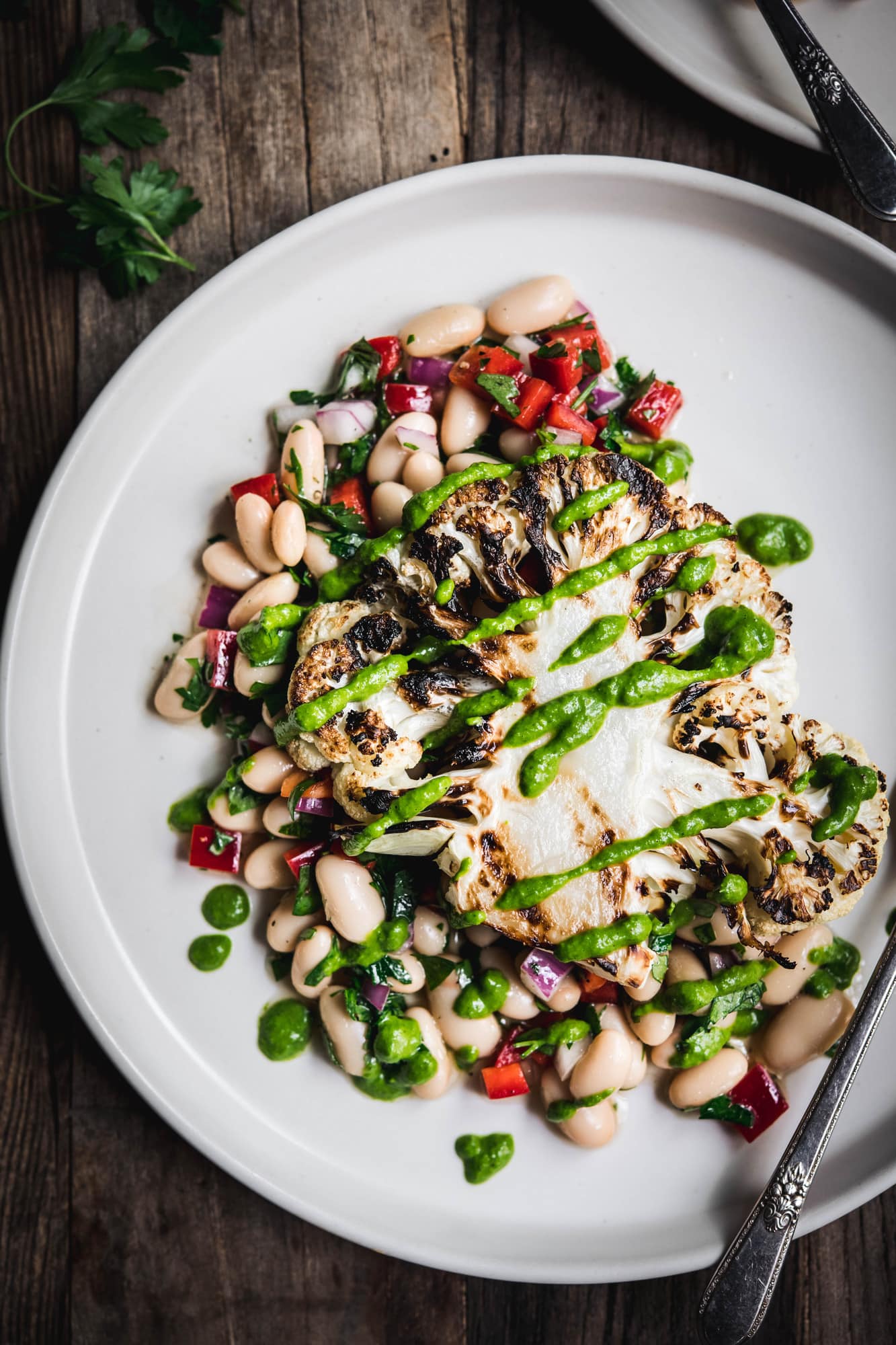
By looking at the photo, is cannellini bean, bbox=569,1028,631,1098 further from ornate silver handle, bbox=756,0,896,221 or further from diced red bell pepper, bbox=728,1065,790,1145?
ornate silver handle, bbox=756,0,896,221

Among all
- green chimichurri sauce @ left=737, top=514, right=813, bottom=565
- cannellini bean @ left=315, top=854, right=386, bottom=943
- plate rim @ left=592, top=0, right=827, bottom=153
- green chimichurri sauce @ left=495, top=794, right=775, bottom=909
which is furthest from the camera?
green chimichurri sauce @ left=737, top=514, right=813, bottom=565

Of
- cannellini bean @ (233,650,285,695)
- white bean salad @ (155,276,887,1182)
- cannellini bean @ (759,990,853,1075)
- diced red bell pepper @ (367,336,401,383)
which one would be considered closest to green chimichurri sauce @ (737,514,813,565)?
white bean salad @ (155,276,887,1182)

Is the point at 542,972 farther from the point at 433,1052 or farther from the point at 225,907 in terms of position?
the point at 225,907

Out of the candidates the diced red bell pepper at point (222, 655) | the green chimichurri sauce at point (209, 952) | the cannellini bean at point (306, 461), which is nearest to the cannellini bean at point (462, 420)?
the cannellini bean at point (306, 461)

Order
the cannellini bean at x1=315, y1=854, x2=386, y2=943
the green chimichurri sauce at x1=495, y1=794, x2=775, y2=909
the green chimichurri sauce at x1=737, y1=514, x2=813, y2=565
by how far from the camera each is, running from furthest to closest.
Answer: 1. the green chimichurri sauce at x1=737, y1=514, x2=813, y2=565
2. the cannellini bean at x1=315, y1=854, x2=386, y2=943
3. the green chimichurri sauce at x1=495, y1=794, x2=775, y2=909

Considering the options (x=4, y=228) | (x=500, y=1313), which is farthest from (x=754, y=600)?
(x=4, y=228)

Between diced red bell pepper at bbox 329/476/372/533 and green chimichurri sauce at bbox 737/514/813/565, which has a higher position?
green chimichurri sauce at bbox 737/514/813/565
